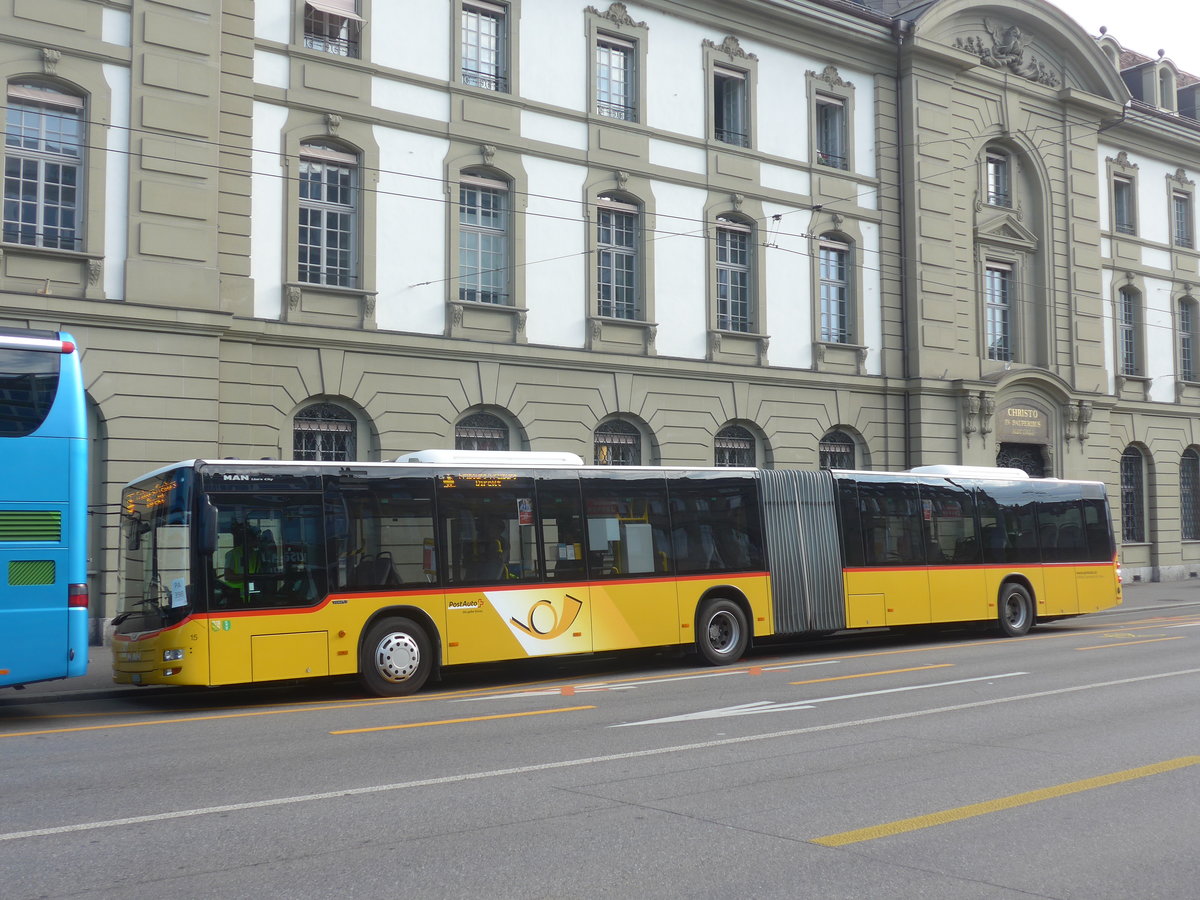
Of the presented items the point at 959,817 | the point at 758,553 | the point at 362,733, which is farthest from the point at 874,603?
the point at 959,817

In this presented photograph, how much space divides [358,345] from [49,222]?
5.20 meters

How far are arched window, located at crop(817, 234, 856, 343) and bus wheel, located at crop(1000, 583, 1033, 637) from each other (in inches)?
356

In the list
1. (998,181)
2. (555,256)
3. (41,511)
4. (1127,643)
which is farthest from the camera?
(998,181)

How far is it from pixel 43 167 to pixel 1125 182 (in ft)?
97.1

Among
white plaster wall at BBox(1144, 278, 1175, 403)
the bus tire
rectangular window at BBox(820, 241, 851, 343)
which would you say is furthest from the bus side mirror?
white plaster wall at BBox(1144, 278, 1175, 403)

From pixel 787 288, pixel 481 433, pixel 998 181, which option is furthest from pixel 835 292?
pixel 481 433

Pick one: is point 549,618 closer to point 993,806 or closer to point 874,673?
point 874,673

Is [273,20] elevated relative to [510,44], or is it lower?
lower

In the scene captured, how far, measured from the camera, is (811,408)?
90.8 feet

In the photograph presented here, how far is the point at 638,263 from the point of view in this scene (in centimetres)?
2533

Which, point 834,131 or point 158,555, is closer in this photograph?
point 158,555

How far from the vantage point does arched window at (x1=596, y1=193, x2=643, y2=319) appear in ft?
81.5

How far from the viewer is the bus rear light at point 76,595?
1205 cm

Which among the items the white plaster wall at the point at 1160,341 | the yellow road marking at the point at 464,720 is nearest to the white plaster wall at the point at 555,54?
the yellow road marking at the point at 464,720
